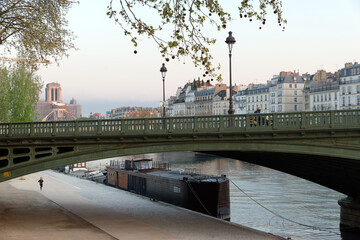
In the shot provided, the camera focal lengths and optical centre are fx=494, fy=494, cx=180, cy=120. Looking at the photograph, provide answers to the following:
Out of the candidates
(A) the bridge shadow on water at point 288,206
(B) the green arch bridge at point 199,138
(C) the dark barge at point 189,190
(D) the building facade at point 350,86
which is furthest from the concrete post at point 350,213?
(D) the building facade at point 350,86

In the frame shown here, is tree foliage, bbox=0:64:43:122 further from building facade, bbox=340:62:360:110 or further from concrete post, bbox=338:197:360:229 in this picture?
building facade, bbox=340:62:360:110

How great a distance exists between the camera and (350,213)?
3159 centimetres

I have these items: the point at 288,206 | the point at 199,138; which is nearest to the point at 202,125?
the point at 199,138

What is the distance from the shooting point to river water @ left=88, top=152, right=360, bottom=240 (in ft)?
101

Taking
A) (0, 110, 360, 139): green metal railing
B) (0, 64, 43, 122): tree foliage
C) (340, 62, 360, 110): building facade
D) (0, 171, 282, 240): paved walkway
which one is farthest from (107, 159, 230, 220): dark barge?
(340, 62, 360, 110): building facade

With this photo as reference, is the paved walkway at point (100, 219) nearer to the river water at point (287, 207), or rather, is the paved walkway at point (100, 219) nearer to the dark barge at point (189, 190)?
the dark barge at point (189, 190)

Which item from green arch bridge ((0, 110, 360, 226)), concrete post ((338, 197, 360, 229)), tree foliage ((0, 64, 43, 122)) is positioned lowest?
concrete post ((338, 197, 360, 229))

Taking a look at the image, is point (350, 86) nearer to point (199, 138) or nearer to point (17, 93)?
point (17, 93)

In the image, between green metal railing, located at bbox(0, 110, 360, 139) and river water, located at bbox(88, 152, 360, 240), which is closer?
green metal railing, located at bbox(0, 110, 360, 139)

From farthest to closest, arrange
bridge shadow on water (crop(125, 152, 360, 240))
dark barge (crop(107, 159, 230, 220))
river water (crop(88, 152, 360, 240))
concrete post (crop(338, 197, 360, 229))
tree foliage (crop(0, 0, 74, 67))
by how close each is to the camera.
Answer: dark barge (crop(107, 159, 230, 220)), concrete post (crop(338, 197, 360, 229)), river water (crop(88, 152, 360, 240)), bridge shadow on water (crop(125, 152, 360, 240)), tree foliage (crop(0, 0, 74, 67))

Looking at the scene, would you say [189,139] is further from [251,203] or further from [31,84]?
[31,84]

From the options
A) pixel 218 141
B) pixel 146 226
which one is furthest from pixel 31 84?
pixel 218 141

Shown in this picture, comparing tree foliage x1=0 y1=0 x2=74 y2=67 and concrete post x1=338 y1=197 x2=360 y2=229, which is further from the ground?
tree foliage x1=0 y1=0 x2=74 y2=67

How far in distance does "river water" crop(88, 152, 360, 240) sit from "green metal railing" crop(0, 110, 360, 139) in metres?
8.76
